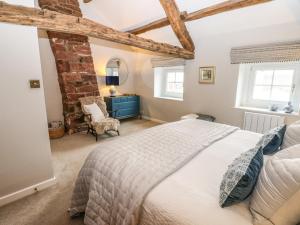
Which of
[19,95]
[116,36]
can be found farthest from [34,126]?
[116,36]

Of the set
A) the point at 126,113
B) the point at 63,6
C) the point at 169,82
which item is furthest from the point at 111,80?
the point at 63,6

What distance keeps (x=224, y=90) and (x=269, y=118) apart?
952 mm

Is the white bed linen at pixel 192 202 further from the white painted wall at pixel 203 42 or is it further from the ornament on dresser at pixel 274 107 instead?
the white painted wall at pixel 203 42

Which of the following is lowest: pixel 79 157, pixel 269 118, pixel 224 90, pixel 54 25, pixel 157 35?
pixel 79 157

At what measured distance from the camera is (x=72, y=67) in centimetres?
393

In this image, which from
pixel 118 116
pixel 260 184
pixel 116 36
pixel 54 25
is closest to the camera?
pixel 260 184

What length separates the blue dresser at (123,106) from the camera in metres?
4.54

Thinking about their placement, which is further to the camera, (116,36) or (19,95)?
(116,36)

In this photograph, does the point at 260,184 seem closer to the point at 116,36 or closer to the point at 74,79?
the point at 116,36

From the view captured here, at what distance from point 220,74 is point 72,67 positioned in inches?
128

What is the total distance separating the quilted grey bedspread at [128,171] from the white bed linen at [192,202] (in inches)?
2.5

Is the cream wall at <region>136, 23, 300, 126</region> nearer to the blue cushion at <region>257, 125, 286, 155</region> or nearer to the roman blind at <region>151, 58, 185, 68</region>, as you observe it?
the roman blind at <region>151, 58, 185, 68</region>

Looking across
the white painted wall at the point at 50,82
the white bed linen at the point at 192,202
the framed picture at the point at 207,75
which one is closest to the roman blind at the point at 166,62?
the framed picture at the point at 207,75

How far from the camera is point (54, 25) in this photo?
6.24ft
